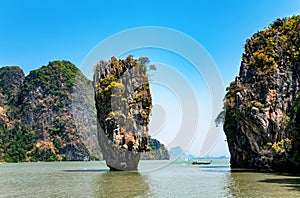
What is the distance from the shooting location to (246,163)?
41.9 m

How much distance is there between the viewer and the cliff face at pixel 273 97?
3261 cm

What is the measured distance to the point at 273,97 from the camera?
3466cm

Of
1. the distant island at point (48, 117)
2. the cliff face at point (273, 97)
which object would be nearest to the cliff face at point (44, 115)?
the distant island at point (48, 117)

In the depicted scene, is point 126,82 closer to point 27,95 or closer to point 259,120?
point 259,120

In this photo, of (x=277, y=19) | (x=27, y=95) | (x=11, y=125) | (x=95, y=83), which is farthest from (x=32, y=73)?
(x=277, y=19)

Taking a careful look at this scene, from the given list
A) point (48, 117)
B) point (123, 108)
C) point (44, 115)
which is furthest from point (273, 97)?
point (44, 115)

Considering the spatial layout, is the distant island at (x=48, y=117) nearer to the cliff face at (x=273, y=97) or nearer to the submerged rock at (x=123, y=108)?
the submerged rock at (x=123, y=108)

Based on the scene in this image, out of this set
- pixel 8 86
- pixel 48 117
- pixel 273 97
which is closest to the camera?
pixel 273 97

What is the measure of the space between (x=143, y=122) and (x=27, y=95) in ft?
320

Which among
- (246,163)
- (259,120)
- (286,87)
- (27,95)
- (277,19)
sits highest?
(27,95)

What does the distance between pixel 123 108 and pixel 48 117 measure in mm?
91118

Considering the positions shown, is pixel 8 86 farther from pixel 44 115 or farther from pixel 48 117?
pixel 48 117

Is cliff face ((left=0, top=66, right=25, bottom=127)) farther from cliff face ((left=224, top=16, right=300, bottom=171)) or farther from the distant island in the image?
cliff face ((left=224, top=16, right=300, bottom=171))

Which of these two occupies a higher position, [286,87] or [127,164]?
[286,87]
